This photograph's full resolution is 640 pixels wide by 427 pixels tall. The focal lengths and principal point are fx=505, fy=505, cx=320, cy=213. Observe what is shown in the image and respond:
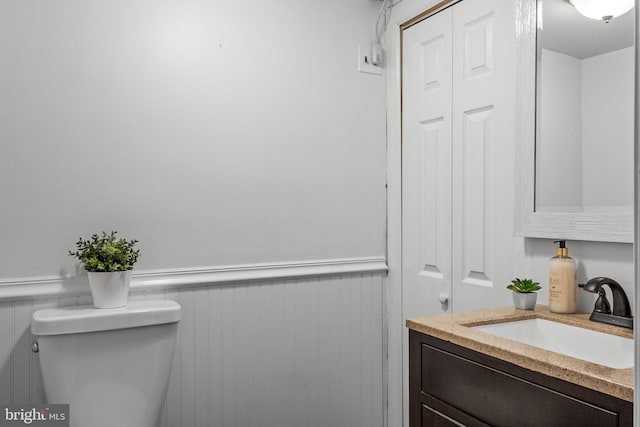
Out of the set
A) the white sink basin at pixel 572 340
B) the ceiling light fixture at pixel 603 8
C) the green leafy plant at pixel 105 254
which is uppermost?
the ceiling light fixture at pixel 603 8

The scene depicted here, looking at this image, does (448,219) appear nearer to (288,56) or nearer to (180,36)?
(288,56)

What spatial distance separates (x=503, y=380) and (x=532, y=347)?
10cm

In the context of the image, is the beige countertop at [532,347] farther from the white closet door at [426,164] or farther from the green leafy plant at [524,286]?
the white closet door at [426,164]

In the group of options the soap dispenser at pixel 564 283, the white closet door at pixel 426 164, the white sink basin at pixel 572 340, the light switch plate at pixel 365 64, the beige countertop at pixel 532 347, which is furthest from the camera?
the light switch plate at pixel 365 64

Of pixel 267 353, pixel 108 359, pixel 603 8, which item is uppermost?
pixel 603 8

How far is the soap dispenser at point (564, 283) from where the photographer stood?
1390 millimetres

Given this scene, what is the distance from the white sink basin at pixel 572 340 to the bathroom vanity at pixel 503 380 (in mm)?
17

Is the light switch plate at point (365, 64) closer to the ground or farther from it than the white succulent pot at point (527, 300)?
farther from it

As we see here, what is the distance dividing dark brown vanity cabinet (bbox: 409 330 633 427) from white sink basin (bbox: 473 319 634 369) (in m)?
0.16

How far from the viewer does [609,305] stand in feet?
4.29

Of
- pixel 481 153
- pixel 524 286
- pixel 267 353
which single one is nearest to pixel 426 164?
pixel 481 153

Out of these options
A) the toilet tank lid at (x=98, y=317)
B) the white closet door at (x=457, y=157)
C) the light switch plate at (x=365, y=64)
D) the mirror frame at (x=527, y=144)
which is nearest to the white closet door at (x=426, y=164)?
the white closet door at (x=457, y=157)

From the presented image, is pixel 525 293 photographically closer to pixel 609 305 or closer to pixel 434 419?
pixel 609 305

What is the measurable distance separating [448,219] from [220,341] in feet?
3.15
